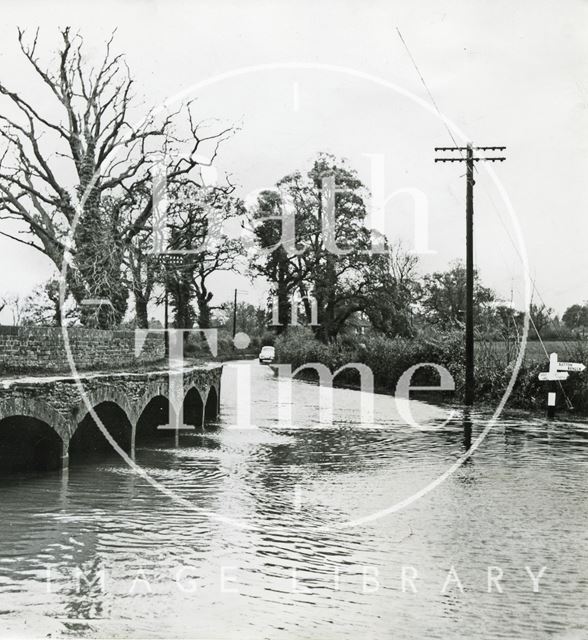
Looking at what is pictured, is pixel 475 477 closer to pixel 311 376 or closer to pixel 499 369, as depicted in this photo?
pixel 499 369

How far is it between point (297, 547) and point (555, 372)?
1669 centimetres

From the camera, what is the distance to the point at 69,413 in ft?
42.0

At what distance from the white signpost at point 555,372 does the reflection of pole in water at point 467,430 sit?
2.24 metres

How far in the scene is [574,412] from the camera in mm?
24609

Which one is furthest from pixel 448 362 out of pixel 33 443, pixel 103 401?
pixel 33 443

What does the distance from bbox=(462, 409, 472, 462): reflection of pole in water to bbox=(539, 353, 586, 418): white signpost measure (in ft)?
7.35

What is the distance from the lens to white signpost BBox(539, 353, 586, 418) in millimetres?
23188

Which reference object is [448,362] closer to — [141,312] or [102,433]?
[141,312]

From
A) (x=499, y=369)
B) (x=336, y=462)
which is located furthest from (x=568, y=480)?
(x=499, y=369)

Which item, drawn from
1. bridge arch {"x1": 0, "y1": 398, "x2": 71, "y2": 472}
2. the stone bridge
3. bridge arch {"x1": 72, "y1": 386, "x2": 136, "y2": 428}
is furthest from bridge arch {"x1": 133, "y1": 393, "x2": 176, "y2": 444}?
bridge arch {"x1": 0, "y1": 398, "x2": 71, "y2": 472}

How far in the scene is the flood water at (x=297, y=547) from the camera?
6227mm

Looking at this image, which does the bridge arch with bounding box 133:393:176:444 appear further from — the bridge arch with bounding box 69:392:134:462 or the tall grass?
the tall grass

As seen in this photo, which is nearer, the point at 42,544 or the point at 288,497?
the point at 42,544

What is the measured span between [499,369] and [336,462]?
14200 mm
